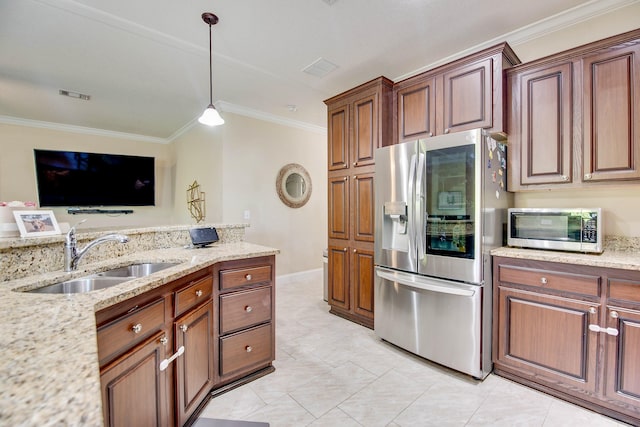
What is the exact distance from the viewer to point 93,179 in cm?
493

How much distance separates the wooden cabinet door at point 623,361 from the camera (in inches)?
62.7

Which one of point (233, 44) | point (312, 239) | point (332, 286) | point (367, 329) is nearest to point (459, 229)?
point (367, 329)

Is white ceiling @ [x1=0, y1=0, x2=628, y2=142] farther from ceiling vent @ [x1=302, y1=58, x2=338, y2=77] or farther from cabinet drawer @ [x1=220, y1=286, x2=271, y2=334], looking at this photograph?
cabinet drawer @ [x1=220, y1=286, x2=271, y2=334]

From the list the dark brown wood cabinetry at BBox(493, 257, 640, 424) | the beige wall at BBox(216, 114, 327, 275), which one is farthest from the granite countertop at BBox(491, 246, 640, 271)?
the beige wall at BBox(216, 114, 327, 275)

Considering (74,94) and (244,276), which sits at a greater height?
(74,94)

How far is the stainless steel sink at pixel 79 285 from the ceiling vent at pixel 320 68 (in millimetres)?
2503

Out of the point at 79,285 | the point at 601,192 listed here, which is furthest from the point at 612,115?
the point at 79,285

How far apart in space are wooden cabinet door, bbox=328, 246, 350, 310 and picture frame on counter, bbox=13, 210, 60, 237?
2353mm

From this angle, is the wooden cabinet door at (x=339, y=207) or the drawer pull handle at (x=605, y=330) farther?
the wooden cabinet door at (x=339, y=207)

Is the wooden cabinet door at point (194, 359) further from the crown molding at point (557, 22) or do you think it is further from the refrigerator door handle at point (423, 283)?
the crown molding at point (557, 22)

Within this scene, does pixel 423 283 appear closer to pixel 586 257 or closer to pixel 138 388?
pixel 586 257

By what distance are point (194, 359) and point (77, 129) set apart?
5313 millimetres

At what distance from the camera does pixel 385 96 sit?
110 inches

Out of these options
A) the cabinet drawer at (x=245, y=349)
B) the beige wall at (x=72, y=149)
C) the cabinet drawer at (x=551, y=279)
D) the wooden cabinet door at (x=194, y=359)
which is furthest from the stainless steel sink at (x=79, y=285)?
the beige wall at (x=72, y=149)
